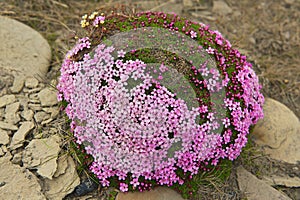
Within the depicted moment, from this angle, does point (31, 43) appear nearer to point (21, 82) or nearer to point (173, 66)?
point (21, 82)

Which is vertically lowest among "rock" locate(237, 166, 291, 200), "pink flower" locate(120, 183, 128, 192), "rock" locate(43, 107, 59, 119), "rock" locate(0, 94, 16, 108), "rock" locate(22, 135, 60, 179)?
"rock" locate(237, 166, 291, 200)

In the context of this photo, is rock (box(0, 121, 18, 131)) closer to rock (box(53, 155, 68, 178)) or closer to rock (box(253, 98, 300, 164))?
rock (box(53, 155, 68, 178))

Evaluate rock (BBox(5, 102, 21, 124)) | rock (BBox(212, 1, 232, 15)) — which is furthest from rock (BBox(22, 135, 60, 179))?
rock (BBox(212, 1, 232, 15))

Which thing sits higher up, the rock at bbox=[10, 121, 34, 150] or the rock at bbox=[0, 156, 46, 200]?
the rock at bbox=[10, 121, 34, 150]

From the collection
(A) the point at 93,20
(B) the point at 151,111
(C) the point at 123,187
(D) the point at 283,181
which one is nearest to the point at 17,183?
(C) the point at 123,187

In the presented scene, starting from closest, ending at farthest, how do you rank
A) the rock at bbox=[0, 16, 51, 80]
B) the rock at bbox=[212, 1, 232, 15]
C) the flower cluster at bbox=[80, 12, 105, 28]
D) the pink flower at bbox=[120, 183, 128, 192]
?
the pink flower at bbox=[120, 183, 128, 192]
the flower cluster at bbox=[80, 12, 105, 28]
the rock at bbox=[0, 16, 51, 80]
the rock at bbox=[212, 1, 232, 15]

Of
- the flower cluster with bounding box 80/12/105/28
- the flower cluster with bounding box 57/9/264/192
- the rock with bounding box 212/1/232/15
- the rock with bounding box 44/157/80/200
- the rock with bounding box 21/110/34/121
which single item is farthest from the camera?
the rock with bounding box 212/1/232/15

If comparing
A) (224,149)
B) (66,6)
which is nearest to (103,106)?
(224,149)

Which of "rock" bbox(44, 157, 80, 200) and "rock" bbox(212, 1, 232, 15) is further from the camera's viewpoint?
"rock" bbox(212, 1, 232, 15)
